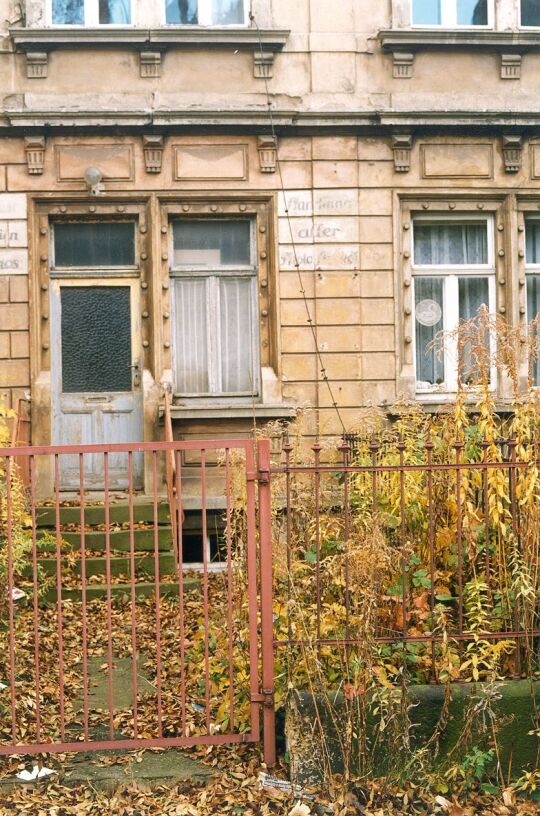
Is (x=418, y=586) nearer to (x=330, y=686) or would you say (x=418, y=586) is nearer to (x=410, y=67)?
(x=330, y=686)

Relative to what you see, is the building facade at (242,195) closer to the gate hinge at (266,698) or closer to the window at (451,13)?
the window at (451,13)

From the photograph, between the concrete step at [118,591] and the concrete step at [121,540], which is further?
the concrete step at [121,540]

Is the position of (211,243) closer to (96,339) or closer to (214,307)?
(214,307)

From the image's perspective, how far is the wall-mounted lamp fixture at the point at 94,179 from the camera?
10.4 metres

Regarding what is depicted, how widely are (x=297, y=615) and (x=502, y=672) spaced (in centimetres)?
120

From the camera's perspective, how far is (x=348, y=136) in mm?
10758

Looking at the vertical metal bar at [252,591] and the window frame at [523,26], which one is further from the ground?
the window frame at [523,26]

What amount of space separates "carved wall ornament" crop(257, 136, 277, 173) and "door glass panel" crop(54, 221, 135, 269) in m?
1.61

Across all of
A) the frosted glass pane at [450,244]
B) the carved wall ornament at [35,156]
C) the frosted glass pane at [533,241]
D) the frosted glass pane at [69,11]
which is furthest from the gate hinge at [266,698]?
the frosted glass pane at [69,11]

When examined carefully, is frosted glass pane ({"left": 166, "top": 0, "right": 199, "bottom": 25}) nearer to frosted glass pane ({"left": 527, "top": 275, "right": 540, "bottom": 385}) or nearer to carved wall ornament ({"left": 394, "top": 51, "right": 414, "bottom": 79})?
carved wall ornament ({"left": 394, "top": 51, "right": 414, "bottom": 79})

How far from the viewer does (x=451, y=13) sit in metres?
11.0

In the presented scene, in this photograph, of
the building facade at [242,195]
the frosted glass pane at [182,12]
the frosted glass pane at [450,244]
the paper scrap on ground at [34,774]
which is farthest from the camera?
the frosted glass pane at [450,244]

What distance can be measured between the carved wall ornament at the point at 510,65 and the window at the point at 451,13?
507 mm

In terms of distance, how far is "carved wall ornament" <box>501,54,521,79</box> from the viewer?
10.9 meters
